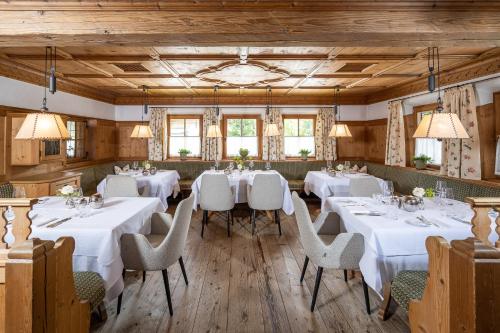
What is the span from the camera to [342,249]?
7.75ft

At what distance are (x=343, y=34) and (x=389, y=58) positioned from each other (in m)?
1.92

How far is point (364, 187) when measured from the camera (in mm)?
3826

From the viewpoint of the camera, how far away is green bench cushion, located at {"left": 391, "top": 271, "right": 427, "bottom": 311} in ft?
6.11

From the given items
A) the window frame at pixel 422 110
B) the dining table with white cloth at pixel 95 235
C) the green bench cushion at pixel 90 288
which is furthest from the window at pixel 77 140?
the window frame at pixel 422 110

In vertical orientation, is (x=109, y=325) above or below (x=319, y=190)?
below

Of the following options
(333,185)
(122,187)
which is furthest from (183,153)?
(333,185)

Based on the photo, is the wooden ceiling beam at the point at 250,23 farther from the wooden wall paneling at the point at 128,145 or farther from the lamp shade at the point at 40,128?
the wooden wall paneling at the point at 128,145

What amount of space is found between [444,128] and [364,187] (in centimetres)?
158

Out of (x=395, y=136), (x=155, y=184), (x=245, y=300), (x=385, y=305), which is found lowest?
(x=245, y=300)

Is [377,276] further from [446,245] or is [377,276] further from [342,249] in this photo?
[446,245]

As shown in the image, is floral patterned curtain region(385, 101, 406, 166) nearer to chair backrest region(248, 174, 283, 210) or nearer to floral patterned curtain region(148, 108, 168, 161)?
chair backrest region(248, 174, 283, 210)

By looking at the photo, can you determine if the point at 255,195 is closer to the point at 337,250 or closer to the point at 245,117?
the point at 337,250

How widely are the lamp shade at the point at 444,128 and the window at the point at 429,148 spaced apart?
126 inches

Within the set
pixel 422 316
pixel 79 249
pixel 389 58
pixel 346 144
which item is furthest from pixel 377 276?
pixel 346 144
